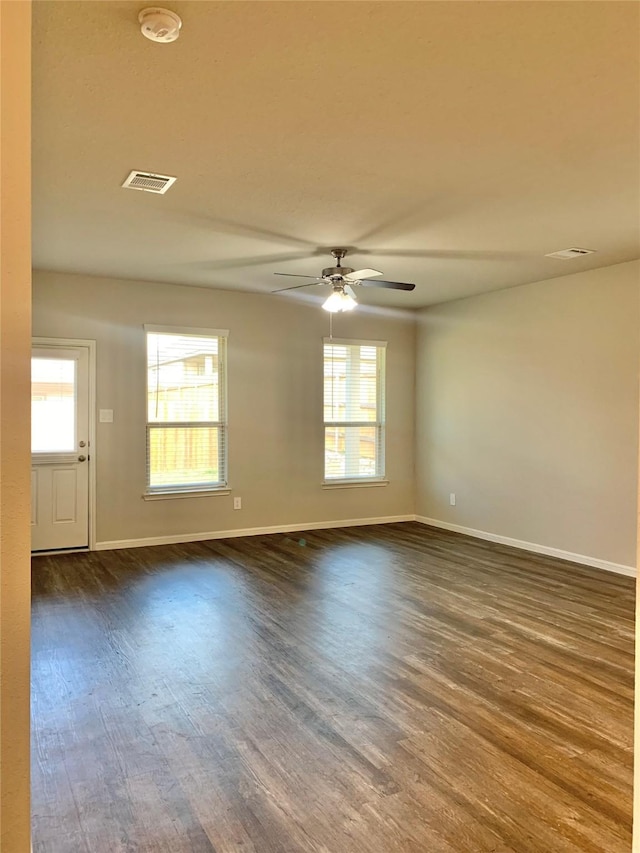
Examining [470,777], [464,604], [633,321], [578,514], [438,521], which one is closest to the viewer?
[470,777]

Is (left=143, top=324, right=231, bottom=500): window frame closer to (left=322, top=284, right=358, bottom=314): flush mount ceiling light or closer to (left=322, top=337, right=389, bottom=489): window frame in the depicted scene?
(left=322, top=337, right=389, bottom=489): window frame

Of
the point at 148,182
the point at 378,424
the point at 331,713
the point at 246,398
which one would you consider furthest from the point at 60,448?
the point at 331,713

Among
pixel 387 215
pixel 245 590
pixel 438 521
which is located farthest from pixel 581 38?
pixel 438 521

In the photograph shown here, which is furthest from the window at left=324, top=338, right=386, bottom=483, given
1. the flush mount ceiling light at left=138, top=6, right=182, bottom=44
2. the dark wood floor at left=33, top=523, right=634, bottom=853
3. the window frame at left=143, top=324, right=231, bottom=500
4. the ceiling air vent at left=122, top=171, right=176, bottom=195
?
the flush mount ceiling light at left=138, top=6, right=182, bottom=44

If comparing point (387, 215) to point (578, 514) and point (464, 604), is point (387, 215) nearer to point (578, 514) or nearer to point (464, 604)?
point (464, 604)

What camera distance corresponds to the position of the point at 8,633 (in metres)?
1.31

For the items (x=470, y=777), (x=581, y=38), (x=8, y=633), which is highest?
(x=581, y=38)

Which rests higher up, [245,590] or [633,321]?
[633,321]

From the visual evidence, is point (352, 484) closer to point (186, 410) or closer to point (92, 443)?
point (186, 410)

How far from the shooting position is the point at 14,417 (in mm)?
1310

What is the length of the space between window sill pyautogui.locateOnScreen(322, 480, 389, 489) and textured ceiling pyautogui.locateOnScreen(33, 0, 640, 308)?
10.2 feet

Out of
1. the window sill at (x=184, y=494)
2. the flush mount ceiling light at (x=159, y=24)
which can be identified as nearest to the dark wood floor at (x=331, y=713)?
the window sill at (x=184, y=494)

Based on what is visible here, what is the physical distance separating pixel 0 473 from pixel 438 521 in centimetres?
636

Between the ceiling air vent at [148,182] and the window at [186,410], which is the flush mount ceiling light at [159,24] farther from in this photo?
the window at [186,410]
